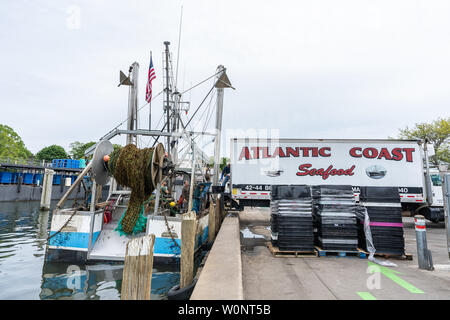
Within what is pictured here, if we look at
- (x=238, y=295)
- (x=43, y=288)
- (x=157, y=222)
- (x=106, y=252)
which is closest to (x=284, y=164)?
(x=157, y=222)

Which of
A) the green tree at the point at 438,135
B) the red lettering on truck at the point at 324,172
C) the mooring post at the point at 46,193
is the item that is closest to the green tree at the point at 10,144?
the mooring post at the point at 46,193

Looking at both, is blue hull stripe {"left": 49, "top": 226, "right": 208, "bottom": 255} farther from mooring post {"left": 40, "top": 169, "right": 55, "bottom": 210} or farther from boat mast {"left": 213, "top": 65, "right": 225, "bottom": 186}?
mooring post {"left": 40, "top": 169, "right": 55, "bottom": 210}

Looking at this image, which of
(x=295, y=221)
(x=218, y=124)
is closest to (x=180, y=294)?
(x=295, y=221)

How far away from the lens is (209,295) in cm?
311

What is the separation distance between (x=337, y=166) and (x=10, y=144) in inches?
2342

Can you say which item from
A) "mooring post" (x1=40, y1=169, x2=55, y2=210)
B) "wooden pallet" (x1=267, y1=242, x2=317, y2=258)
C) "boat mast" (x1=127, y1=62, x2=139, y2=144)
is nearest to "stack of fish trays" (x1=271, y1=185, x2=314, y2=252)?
"wooden pallet" (x1=267, y1=242, x2=317, y2=258)

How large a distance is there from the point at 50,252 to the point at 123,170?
132 inches

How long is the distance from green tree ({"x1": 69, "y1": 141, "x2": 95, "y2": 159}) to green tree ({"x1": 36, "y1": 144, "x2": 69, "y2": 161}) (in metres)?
3.72

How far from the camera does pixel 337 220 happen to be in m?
5.90

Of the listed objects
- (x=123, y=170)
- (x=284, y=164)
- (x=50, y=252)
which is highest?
(x=284, y=164)

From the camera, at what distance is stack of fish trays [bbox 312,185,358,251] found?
588 centimetres

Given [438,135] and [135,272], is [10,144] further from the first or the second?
[438,135]

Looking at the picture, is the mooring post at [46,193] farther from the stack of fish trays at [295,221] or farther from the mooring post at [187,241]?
the stack of fish trays at [295,221]
